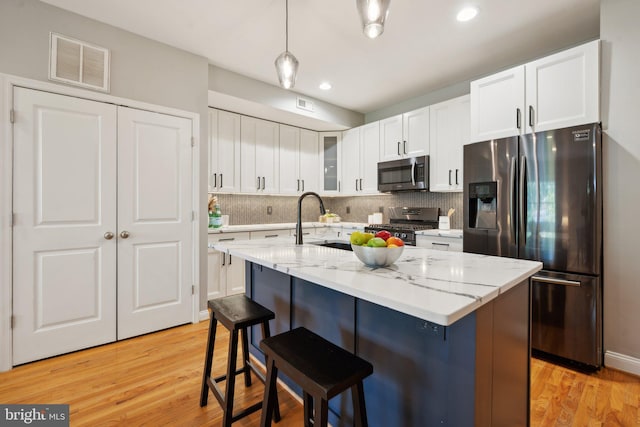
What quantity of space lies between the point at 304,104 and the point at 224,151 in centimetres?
123

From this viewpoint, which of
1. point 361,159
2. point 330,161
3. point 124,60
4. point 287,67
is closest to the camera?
point 287,67

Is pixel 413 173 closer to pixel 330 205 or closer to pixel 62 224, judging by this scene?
pixel 330 205

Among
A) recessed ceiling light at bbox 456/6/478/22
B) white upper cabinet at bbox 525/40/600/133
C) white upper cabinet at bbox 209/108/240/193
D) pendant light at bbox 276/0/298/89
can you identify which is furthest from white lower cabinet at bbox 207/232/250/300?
white upper cabinet at bbox 525/40/600/133

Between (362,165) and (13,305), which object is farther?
(362,165)

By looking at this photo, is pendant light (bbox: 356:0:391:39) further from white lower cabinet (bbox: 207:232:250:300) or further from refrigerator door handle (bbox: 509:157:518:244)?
white lower cabinet (bbox: 207:232:250:300)

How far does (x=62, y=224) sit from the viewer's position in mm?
2348

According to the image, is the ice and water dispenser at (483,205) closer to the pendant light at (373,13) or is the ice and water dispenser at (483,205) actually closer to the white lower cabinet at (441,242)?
the white lower cabinet at (441,242)

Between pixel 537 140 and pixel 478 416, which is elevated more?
pixel 537 140

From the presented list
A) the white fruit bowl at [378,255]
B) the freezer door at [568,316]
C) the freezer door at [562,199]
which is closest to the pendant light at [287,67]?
the white fruit bowl at [378,255]

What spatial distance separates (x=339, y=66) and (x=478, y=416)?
3176 millimetres

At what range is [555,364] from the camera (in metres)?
2.26

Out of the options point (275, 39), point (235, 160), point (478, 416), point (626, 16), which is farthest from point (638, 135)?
point (235, 160)

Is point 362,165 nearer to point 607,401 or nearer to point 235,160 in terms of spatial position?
point 235,160

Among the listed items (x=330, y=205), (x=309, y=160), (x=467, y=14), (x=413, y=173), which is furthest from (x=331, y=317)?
(x=330, y=205)
